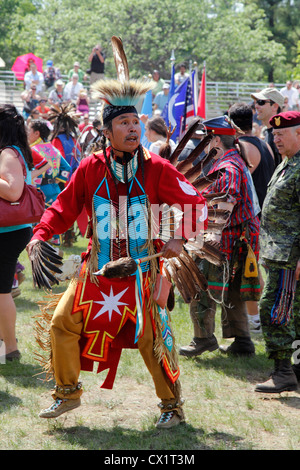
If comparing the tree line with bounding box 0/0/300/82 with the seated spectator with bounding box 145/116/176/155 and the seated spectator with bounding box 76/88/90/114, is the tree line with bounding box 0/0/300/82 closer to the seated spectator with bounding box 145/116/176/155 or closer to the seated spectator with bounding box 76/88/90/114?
the seated spectator with bounding box 76/88/90/114

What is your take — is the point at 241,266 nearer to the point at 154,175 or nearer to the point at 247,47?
the point at 154,175

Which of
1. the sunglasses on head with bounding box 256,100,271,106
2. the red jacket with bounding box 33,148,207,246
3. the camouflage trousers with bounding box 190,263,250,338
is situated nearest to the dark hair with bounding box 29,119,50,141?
the sunglasses on head with bounding box 256,100,271,106

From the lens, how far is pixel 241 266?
5.07m

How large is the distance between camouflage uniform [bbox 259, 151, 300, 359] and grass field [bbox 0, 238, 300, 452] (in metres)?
0.43

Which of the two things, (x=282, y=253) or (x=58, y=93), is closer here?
(x=282, y=253)

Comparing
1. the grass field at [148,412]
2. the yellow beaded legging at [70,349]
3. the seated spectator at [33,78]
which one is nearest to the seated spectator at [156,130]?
the grass field at [148,412]

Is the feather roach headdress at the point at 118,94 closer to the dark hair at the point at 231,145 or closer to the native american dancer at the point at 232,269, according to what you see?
the native american dancer at the point at 232,269

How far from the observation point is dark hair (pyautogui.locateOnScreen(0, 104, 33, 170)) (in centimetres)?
470

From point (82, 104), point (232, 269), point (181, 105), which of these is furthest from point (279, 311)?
point (82, 104)

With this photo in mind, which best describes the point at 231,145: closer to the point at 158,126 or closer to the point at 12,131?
the point at 12,131

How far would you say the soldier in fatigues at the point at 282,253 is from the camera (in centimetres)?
420

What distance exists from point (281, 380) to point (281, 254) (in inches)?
34.5

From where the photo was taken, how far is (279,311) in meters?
4.25

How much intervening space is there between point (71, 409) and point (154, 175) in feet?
4.74
